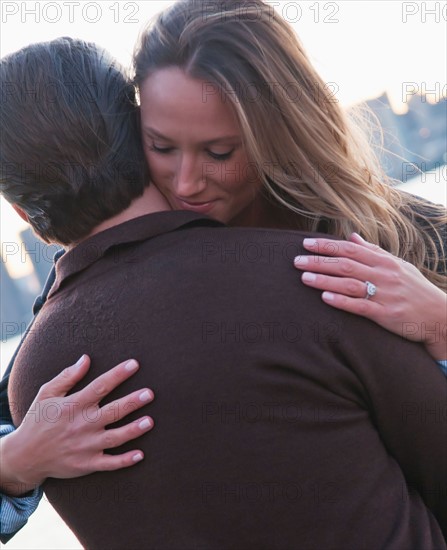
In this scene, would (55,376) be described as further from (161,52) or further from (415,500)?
(161,52)

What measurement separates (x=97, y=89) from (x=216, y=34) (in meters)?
0.36

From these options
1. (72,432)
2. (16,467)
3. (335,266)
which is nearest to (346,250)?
(335,266)

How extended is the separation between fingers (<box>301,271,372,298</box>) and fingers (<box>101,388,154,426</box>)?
31 cm

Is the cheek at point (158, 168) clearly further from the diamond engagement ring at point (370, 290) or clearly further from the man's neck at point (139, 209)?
the diamond engagement ring at point (370, 290)

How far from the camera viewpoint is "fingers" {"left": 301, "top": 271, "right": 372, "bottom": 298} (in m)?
1.21

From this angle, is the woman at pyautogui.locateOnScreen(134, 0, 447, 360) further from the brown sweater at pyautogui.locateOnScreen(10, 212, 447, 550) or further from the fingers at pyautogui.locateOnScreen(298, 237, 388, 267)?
the brown sweater at pyautogui.locateOnScreen(10, 212, 447, 550)

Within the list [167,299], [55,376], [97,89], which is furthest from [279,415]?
[97,89]

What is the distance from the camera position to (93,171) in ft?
4.51

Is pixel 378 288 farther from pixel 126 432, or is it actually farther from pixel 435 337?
pixel 126 432

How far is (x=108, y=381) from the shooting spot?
1.19 meters

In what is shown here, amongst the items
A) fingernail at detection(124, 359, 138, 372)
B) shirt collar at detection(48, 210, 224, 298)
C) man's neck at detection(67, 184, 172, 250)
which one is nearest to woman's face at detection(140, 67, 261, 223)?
man's neck at detection(67, 184, 172, 250)

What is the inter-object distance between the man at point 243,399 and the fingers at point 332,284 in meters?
0.02

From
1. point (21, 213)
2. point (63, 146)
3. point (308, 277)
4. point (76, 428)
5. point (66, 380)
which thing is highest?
point (63, 146)

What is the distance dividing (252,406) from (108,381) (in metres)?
0.24
